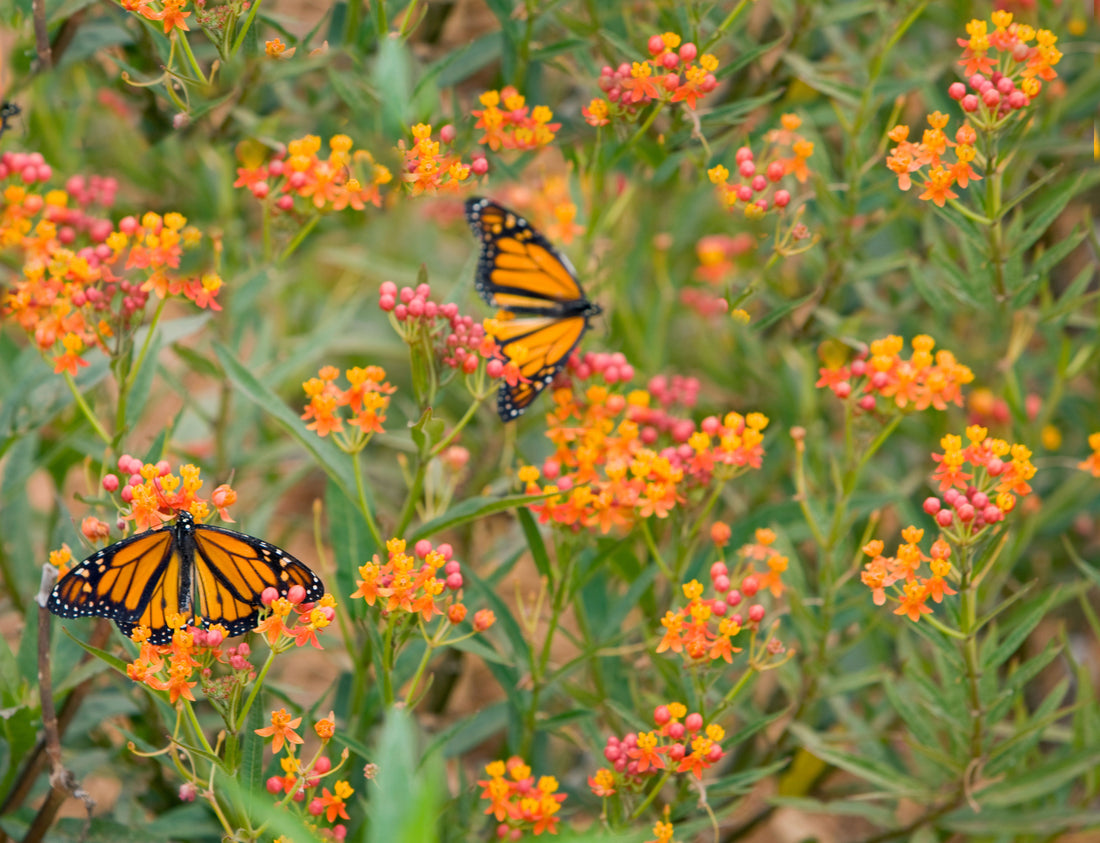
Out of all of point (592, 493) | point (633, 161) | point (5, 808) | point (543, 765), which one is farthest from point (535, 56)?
point (5, 808)

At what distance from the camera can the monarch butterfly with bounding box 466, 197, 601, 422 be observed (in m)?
2.01

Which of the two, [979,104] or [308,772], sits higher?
[979,104]

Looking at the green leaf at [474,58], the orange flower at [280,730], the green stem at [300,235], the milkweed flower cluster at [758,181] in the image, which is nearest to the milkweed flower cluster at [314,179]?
the green stem at [300,235]

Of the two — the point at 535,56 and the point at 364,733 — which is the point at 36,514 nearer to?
the point at 364,733

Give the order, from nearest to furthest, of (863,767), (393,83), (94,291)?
1. (94,291)
2. (393,83)
3. (863,767)

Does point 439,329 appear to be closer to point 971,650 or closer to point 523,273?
point 523,273

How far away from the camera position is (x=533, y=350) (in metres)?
1.97

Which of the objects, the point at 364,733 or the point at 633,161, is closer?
the point at 364,733

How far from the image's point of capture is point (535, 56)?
226 centimetres

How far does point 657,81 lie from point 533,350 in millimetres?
506

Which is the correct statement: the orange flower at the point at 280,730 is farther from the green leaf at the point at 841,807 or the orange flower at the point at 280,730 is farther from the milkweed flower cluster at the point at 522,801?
the green leaf at the point at 841,807

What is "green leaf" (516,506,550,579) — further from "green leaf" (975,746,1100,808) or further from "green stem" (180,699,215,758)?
"green leaf" (975,746,1100,808)

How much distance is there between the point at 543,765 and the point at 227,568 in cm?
106

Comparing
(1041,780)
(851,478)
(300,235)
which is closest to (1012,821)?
(1041,780)
